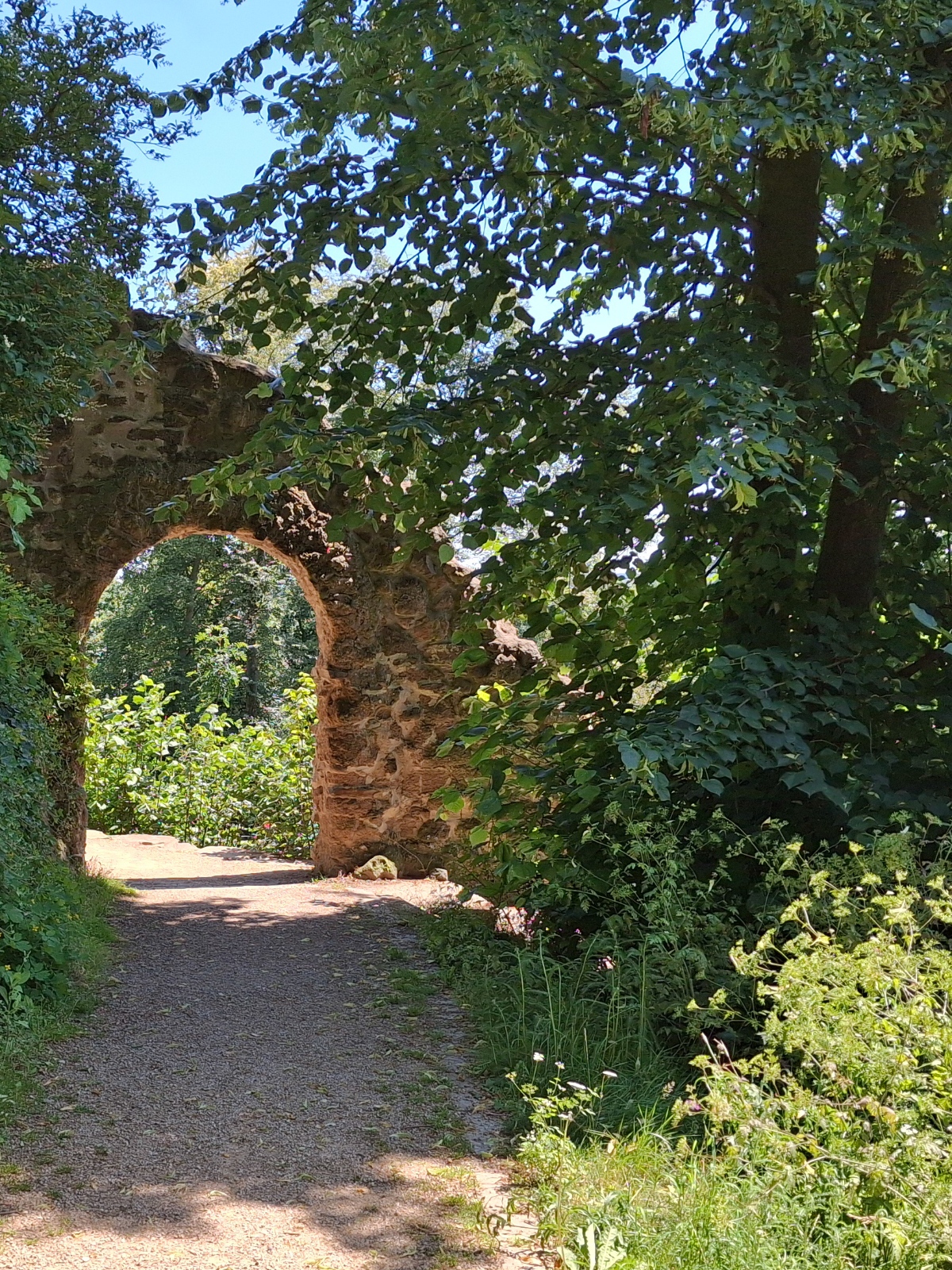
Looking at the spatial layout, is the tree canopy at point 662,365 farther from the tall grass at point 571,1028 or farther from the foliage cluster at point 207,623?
the foliage cluster at point 207,623

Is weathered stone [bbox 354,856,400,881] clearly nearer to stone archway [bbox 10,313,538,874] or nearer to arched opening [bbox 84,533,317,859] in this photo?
stone archway [bbox 10,313,538,874]

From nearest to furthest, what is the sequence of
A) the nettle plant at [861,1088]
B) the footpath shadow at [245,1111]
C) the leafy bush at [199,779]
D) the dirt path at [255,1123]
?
1. the nettle plant at [861,1088]
2. the dirt path at [255,1123]
3. the footpath shadow at [245,1111]
4. the leafy bush at [199,779]

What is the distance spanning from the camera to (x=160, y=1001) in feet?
16.5

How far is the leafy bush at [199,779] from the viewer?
10500 millimetres

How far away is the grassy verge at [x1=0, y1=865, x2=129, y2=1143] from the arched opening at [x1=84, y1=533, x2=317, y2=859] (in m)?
1.50

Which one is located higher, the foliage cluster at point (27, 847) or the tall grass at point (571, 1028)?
the foliage cluster at point (27, 847)

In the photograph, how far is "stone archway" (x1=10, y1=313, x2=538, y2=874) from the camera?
7.07 metres

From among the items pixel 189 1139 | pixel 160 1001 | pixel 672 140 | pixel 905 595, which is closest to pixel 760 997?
pixel 189 1139

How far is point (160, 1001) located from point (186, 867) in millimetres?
4170

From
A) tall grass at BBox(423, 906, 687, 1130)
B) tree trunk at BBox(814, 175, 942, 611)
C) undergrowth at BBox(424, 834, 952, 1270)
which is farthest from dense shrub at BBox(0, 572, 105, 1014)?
tree trunk at BBox(814, 175, 942, 611)

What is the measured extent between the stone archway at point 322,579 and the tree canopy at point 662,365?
8.22 ft

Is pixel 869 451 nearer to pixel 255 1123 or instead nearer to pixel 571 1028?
pixel 571 1028

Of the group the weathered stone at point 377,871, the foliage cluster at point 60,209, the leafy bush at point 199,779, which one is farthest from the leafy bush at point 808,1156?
the leafy bush at point 199,779

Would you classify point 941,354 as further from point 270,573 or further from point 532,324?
point 270,573
